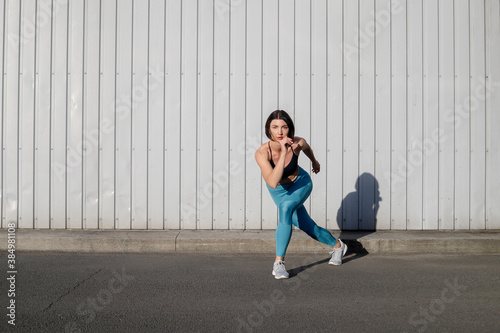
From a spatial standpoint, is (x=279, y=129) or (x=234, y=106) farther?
(x=234, y=106)

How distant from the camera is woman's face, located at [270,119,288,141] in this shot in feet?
→ 16.8

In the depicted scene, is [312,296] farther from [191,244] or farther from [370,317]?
[191,244]

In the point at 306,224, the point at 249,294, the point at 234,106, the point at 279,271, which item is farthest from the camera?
the point at 234,106

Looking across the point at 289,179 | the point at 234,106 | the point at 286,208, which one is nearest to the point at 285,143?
the point at 289,179

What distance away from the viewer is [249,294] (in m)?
4.68

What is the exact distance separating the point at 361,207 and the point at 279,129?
2691mm

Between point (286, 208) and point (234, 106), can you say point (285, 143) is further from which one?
point (234, 106)

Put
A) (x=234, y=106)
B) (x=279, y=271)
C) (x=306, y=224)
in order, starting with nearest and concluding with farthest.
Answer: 1. (x=279, y=271)
2. (x=306, y=224)
3. (x=234, y=106)

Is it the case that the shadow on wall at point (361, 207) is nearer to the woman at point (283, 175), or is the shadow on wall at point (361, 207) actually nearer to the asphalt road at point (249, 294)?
the asphalt road at point (249, 294)

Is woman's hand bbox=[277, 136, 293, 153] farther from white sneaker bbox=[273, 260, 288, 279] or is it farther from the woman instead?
white sneaker bbox=[273, 260, 288, 279]

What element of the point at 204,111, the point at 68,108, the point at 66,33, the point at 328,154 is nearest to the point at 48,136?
the point at 68,108

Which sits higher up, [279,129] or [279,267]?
[279,129]

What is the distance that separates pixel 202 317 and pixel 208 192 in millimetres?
3304

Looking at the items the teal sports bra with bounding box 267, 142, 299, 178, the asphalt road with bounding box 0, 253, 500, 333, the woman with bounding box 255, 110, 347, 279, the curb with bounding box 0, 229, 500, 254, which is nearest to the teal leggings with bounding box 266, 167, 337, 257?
the woman with bounding box 255, 110, 347, 279
